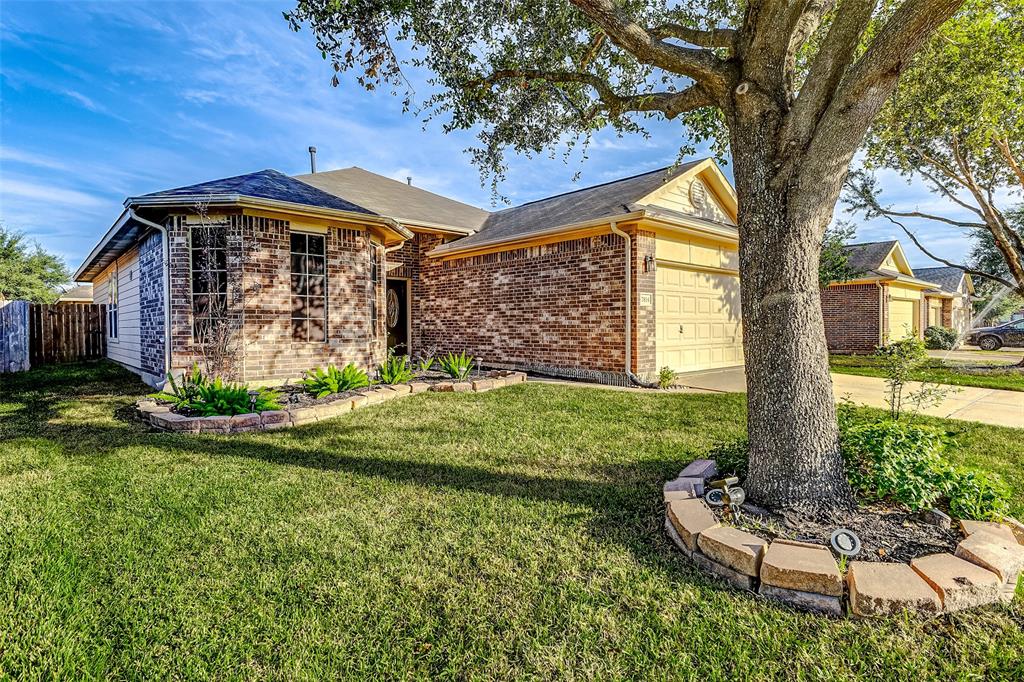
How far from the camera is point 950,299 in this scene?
84.4 feet

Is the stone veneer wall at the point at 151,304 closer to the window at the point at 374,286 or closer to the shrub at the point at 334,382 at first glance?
the shrub at the point at 334,382

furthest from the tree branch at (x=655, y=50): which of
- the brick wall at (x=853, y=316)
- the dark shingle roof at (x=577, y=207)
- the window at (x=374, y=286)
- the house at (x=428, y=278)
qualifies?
the brick wall at (x=853, y=316)

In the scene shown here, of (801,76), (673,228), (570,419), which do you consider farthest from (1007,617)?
(673,228)

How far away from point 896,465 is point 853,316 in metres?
18.6

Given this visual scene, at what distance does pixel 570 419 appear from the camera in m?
5.95

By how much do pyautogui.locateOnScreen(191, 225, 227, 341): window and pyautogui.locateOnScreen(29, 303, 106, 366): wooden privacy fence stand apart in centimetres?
864

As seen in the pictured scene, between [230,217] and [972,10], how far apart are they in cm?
1221

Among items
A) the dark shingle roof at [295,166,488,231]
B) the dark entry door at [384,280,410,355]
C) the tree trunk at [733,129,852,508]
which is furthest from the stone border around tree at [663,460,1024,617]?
the dark entry door at [384,280,410,355]

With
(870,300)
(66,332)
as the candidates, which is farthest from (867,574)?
(870,300)

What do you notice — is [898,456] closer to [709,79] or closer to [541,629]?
[541,629]

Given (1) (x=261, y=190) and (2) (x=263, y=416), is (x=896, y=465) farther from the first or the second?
(1) (x=261, y=190)

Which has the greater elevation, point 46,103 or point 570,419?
point 46,103

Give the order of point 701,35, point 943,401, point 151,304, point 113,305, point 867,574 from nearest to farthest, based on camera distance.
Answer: point 867,574
point 701,35
point 943,401
point 151,304
point 113,305

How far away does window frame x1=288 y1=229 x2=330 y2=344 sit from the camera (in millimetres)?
8094
